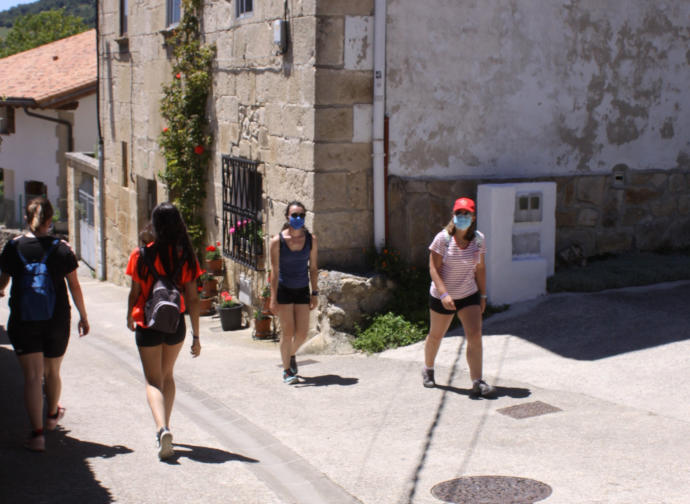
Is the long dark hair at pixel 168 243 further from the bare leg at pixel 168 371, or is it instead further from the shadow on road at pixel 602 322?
the shadow on road at pixel 602 322

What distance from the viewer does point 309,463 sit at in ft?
19.3

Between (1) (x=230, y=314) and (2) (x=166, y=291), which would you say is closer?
(2) (x=166, y=291)

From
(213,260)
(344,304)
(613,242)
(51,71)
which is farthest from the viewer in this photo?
(51,71)

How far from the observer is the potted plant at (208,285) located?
42.2ft

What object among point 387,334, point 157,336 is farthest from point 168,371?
point 387,334

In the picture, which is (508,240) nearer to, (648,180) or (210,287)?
(648,180)

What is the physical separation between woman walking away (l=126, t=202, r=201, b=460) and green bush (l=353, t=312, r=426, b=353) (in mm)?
3320

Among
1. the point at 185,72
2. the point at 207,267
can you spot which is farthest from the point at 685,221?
the point at 185,72

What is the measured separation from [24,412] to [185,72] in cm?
719

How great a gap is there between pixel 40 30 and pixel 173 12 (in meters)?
50.8

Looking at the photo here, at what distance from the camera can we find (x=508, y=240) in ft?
30.8

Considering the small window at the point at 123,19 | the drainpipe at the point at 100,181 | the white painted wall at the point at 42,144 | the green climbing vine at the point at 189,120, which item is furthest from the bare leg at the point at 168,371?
the white painted wall at the point at 42,144

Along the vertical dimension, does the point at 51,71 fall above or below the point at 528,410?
above

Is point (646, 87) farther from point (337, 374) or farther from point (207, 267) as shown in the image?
point (207, 267)
